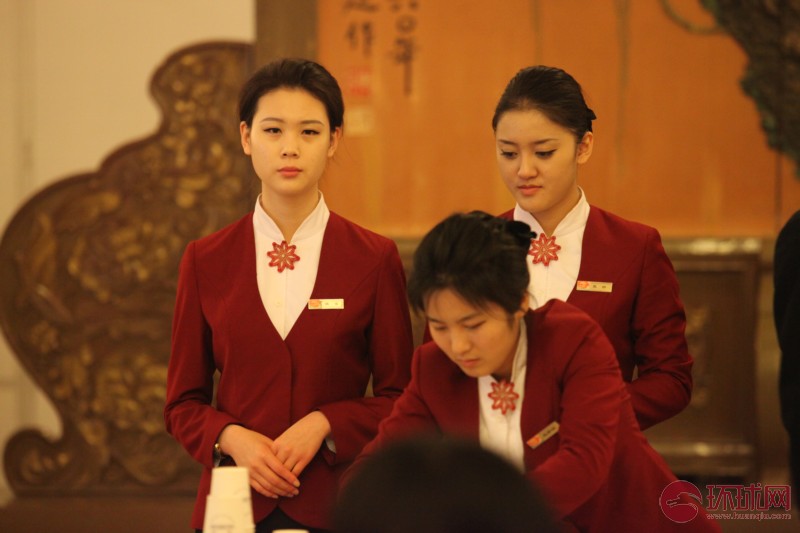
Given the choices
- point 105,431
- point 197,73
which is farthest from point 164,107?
point 105,431

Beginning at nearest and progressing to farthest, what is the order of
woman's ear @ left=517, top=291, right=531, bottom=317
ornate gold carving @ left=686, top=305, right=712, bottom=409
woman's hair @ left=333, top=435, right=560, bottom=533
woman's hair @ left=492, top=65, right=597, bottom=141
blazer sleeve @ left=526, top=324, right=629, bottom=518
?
woman's hair @ left=333, top=435, right=560, bottom=533 → blazer sleeve @ left=526, top=324, right=629, bottom=518 → woman's ear @ left=517, top=291, right=531, bottom=317 → woman's hair @ left=492, top=65, right=597, bottom=141 → ornate gold carving @ left=686, top=305, right=712, bottom=409

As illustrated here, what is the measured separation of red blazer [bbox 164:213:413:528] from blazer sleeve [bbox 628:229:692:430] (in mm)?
442

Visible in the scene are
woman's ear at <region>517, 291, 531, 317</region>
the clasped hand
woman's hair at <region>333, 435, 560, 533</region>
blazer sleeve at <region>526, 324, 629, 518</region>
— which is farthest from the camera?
the clasped hand

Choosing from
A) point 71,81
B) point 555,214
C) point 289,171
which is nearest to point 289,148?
point 289,171

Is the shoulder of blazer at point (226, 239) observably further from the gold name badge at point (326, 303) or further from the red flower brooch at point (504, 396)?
the red flower brooch at point (504, 396)

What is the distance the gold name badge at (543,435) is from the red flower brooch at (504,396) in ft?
0.20


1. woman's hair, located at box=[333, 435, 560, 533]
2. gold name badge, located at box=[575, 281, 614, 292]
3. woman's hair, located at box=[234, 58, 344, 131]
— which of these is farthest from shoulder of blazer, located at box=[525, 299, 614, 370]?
woman's hair, located at box=[333, 435, 560, 533]

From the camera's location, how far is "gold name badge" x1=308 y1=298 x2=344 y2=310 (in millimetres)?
2027

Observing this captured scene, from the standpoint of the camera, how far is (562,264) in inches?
82.6

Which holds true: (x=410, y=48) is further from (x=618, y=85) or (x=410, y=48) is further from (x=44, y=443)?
(x=44, y=443)

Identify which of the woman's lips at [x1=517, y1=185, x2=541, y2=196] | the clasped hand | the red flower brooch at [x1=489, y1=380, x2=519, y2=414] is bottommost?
the clasped hand

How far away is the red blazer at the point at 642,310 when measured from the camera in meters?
2.03

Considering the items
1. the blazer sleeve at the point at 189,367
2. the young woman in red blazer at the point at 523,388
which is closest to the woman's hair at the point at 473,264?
the young woman in red blazer at the point at 523,388

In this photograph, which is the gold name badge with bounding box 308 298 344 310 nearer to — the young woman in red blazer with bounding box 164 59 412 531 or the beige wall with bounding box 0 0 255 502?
the young woman in red blazer with bounding box 164 59 412 531
